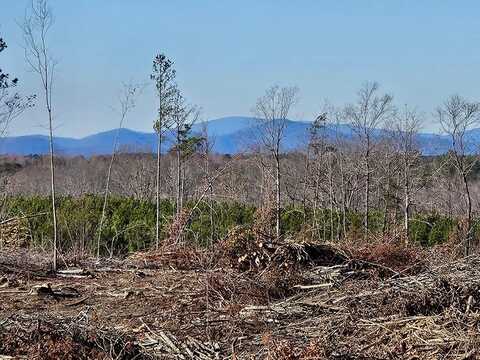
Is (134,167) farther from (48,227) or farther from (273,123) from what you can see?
(273,123)

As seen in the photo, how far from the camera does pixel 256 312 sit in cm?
554

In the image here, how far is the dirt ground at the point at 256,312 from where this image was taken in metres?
4.49

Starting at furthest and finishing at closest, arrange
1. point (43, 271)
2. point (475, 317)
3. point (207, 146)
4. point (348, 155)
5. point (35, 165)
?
point (35, 165)
point (348, 155)
point (207, 146)
point (43, 271)
point (475, 317)

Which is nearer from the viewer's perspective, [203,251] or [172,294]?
[172,294]

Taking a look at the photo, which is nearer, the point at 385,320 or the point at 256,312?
the point at 385,320

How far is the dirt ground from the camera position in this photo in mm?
4492

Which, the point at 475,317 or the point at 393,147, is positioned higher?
the point at 393,147

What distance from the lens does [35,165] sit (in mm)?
47000

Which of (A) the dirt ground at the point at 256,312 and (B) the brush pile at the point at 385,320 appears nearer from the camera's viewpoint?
(B) the brush pile at the point at 385,320

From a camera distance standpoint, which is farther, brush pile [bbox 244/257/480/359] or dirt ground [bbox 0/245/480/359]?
dirt ground [bbox 0/245/480/359]

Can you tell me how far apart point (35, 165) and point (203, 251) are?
40961 millimetres

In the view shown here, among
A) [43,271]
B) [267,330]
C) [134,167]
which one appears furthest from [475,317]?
[134,167]

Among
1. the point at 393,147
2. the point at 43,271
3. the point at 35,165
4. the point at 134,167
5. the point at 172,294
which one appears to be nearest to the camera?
the point at 172,294

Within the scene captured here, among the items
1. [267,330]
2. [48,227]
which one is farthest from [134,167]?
[267,330]
